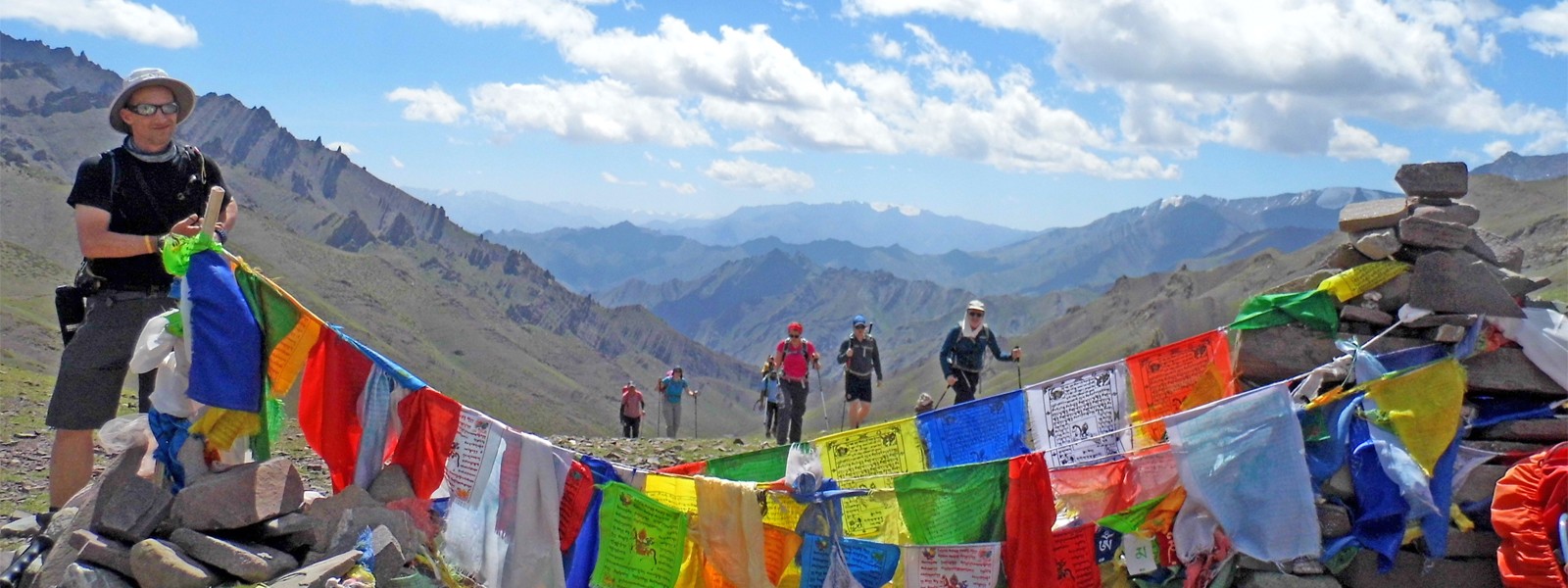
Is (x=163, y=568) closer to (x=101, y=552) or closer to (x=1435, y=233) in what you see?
(x=101, y=552)

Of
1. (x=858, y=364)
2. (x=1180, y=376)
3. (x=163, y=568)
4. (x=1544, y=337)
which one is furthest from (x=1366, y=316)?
(x=858, y=364)

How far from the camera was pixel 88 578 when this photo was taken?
6988 mm

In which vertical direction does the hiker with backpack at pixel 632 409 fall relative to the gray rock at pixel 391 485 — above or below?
below

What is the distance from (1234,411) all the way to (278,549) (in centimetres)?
711

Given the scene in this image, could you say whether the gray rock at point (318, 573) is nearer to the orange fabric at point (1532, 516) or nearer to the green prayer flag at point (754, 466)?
the green prayer flag at point (754, 466)

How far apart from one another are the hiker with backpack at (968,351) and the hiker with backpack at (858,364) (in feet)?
6.20

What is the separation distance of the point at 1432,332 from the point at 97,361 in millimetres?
10413

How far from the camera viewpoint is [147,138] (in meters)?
7.77

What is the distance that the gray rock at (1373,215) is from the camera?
1045cm

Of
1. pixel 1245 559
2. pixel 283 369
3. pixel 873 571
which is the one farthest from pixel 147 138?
pixel 1245 559

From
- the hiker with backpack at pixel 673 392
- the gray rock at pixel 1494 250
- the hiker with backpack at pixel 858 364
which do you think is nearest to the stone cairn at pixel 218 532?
the gray rock at pixel 1494 250

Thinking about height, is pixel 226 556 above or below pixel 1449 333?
below

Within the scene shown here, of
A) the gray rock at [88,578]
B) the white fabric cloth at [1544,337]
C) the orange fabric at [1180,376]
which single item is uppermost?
the white fabric cloth at [1544,337]

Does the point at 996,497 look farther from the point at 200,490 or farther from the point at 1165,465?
the point at 200,490
